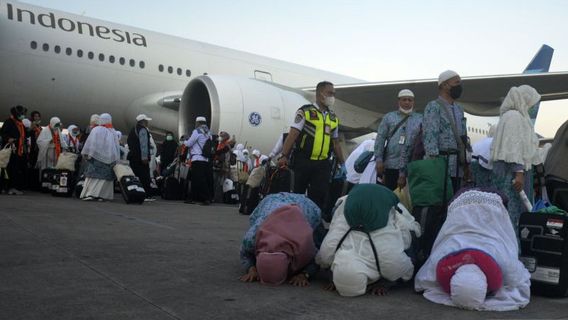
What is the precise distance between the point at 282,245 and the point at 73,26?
11656 millimetres

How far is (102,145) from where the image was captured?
Answer: 884cm

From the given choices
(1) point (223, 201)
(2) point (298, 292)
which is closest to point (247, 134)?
(1) point (223, 201)

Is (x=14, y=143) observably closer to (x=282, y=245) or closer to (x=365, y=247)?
(x=282, y=245)

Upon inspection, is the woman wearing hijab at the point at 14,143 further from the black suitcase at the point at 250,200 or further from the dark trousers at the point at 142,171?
the black suitcase at the point at 250,200

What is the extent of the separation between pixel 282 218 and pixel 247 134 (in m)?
8.54

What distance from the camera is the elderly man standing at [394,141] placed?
519cm

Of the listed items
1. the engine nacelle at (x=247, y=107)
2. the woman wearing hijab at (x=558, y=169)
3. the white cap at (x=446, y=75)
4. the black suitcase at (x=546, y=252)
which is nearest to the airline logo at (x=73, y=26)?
the engine nacelle at (x=247, y=107)

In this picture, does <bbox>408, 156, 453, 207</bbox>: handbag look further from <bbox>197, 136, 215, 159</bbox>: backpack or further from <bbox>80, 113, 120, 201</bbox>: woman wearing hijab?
<bbox>80, 113, 120, 201</bbox>: woman wearing hijab

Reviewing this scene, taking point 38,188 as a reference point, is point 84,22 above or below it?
above

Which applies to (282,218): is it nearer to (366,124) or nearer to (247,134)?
(247,134)

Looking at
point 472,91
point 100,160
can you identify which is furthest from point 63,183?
point 472,91

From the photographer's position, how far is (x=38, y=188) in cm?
1084

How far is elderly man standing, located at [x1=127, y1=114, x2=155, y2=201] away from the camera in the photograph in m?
9.55

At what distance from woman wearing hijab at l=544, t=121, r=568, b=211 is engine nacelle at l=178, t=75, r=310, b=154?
791 cm
